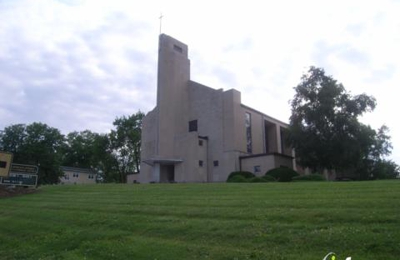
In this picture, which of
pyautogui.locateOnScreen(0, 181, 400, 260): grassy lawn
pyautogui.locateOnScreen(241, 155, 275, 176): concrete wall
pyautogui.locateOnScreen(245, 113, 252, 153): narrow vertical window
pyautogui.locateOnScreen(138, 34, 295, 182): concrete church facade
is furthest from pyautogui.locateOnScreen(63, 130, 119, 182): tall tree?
pyautogui.locateOnScreen(0, 181, 400, 260): grassy lawn

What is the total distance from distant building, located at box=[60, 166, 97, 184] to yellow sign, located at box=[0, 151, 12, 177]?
47103 mm

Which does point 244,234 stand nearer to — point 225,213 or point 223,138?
point 225,213

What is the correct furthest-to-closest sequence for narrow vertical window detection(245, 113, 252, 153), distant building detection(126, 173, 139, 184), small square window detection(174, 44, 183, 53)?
distant building detection(126, 173, 139, 184), small square window detection(174, 44, 183, 53), narrow vertical window detection(245, 113, 252, 153)

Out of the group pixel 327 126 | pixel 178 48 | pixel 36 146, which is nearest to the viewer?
pixel 327 126

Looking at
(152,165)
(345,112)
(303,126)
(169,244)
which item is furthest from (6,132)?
(169,244)

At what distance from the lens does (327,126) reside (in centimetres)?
4538

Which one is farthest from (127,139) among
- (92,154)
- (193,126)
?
(193,126)

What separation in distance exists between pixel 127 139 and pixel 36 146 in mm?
18029

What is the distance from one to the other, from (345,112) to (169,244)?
134 feet

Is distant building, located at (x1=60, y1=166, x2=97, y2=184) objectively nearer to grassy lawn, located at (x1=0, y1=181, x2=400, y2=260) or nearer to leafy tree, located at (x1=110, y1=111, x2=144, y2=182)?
leafy tree, located at (x1=110, y1=111, x2=144, y2=182)

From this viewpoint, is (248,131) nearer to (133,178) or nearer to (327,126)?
(327,126)

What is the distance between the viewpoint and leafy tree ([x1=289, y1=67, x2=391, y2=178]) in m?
44.5

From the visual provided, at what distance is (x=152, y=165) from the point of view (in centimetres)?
5359

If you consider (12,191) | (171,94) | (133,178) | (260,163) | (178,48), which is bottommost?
(12,191)
